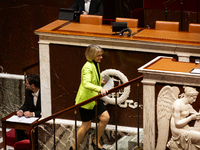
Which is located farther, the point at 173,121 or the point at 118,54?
the point at 118,54

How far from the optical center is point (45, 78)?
634 centimetres

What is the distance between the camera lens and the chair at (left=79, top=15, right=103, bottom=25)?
705 centimetres

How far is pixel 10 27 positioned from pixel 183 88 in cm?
532

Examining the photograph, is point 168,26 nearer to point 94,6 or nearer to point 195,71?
point 94,6

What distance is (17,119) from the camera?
21.7ft

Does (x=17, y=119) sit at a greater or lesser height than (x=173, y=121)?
lesser

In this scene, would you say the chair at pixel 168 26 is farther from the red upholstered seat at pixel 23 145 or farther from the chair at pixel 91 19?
the red upholstered seat at pixel 23 145

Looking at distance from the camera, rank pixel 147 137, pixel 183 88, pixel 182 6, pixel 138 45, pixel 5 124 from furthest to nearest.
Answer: pixel 182 6
pixel 5 124
pixel 138 45
pixel 147 137
pixel 183 88

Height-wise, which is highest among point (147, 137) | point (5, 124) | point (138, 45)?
point (138, 45)

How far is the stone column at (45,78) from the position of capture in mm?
6246

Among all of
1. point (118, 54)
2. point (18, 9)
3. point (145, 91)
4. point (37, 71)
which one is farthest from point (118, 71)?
point (18, 9)

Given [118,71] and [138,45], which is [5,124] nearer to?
[118,71]

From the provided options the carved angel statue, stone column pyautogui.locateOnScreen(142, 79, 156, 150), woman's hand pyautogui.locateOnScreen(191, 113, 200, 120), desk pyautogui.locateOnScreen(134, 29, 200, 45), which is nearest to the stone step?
stone column pyautogui.locateOnScreen(142, 79, 156, 150)

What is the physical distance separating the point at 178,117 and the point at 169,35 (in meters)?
2.05
